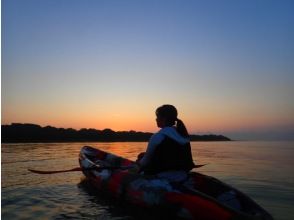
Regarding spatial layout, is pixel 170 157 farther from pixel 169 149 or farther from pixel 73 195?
pixel 73 195

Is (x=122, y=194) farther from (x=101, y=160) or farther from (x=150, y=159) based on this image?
(x=101, y=160)

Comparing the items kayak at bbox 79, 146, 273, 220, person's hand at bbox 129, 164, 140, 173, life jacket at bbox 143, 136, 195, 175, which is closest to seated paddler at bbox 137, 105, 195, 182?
life jacket at bbox 143, 136, 195, 175

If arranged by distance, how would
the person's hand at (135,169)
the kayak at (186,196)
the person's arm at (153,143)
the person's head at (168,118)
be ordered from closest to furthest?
1. the kayak at (186,196)
2. the person's arm at (153,143)
3. the person's head at (168,118)
4. the person's hand at (135,169)

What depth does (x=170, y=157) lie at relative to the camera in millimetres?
6281

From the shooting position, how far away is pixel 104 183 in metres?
8.41

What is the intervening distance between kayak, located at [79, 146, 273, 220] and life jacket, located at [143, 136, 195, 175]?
238 millimetres

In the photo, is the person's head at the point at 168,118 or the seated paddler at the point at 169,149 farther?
the person's head at the point at 168,118

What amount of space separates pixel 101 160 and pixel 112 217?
510 cm

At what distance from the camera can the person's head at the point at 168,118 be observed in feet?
21.2

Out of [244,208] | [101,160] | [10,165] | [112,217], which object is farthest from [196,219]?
[10,165]

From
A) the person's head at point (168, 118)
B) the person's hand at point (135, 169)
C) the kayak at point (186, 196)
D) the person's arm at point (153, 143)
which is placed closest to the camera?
the kayak at point (186, 196)

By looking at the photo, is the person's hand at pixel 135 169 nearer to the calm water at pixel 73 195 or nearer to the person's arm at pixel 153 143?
the person's arm at pixel 153 143

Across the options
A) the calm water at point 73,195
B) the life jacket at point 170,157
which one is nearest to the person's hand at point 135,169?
the life jacket at point 170,157

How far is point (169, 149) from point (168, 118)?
59 cm
